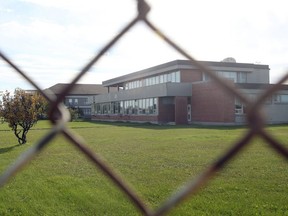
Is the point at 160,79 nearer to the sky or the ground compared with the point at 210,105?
nearer to the sky

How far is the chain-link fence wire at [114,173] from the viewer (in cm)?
76

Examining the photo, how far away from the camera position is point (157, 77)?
4684 centimetres

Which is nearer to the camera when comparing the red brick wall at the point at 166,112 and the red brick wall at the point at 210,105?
the red brick wall at the point at 210,105

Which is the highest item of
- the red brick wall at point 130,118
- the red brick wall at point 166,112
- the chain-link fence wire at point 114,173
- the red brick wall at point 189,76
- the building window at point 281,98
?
the red brick wall at point 189,76

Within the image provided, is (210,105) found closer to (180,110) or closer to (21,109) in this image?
(180,110)

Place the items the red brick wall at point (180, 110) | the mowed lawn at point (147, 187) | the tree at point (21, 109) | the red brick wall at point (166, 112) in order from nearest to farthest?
the mowed lawn at point (147, 187)
the tree at point (21, 109)
the red brick wall at point (180, 110)
the red brick wall at point (166, 112)

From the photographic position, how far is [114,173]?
0.87 meters

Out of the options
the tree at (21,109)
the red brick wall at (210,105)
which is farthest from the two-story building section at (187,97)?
the tree at (21,109)

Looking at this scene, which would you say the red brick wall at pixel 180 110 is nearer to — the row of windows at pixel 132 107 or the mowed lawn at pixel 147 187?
the row of windows at pixel 132 107

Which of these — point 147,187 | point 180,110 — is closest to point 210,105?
point 180,110

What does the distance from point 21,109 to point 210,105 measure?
20660 millimetres

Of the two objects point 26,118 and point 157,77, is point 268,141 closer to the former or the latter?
point 26,118

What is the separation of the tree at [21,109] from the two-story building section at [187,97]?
15411mm

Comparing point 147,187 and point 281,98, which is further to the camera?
point 281,98
